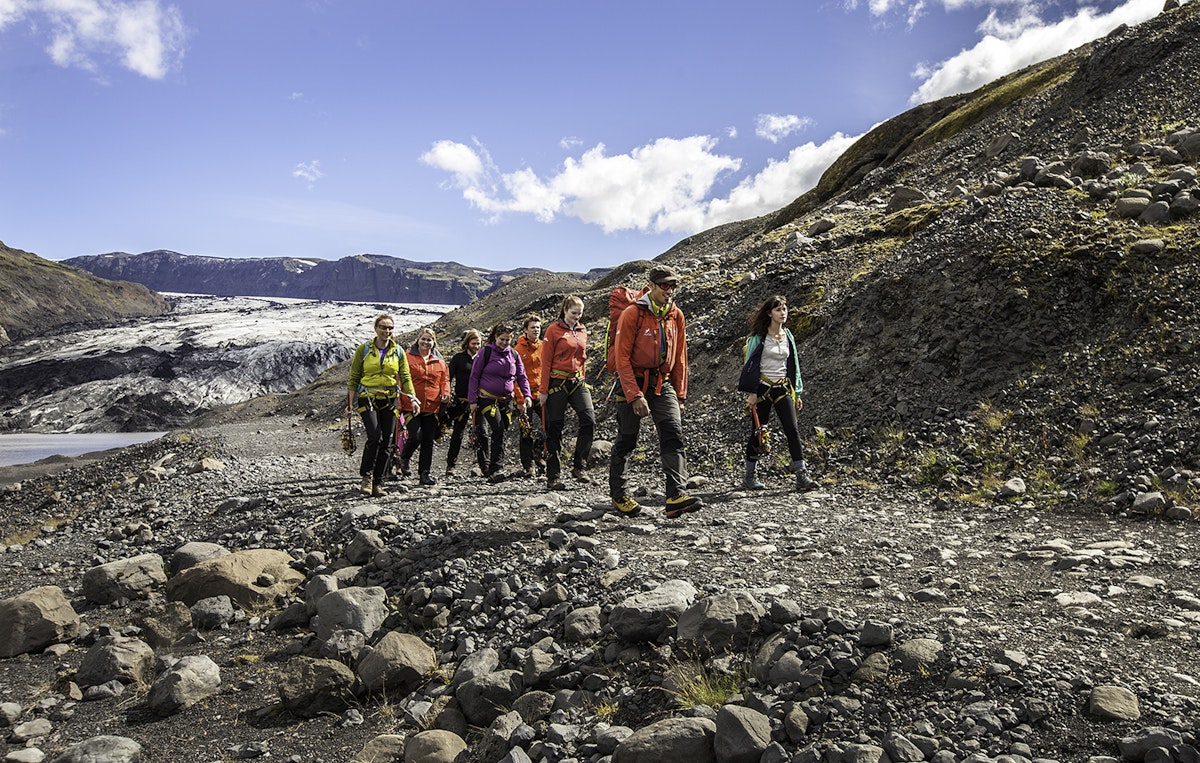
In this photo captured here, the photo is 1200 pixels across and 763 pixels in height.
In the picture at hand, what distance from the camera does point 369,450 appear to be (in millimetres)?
11375

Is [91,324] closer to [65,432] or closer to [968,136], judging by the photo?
[65,432]

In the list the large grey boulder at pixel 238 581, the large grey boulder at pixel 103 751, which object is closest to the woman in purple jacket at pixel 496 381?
the large grey boulder at pixel 238 581

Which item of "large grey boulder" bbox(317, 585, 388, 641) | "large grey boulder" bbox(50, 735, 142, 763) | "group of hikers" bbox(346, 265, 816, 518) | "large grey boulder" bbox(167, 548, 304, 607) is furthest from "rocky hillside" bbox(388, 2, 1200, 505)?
"large grey boulder" bbox(50, 735, 142, 763)

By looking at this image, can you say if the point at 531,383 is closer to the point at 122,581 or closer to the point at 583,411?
the point at 583,411

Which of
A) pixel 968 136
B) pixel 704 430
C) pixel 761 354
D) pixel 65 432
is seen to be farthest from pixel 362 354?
pixel 65 432

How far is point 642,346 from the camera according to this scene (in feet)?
25.1

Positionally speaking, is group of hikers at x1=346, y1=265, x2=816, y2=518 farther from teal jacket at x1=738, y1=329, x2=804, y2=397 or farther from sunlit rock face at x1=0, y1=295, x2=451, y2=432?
sunlit rock face at x1=0, y1=295, x2=451, y2=432

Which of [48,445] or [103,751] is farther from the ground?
[103,751]

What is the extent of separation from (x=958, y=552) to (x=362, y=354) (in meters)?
8.54

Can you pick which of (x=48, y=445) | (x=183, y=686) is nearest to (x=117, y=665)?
(x=183, y=686)

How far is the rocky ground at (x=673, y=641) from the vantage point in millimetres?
3465

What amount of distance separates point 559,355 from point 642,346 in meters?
3.11

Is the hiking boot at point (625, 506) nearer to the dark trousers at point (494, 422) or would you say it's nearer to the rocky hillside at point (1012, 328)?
the dark trousers at point (494, 422)

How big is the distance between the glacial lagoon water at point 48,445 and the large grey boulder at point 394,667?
70.4m
